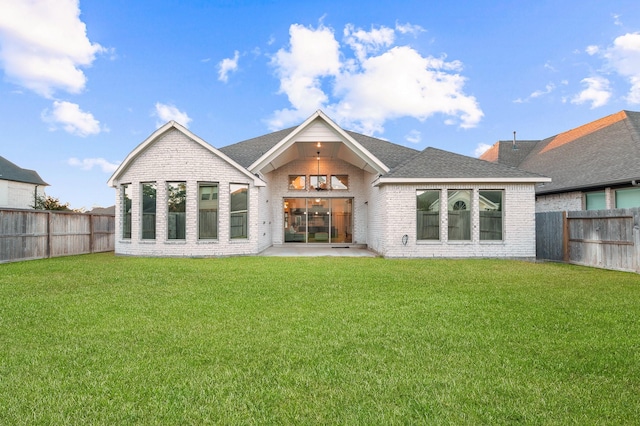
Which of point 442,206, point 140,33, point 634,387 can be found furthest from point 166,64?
point 634,387

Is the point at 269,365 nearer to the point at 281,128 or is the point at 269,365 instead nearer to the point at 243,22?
the point at 243,22

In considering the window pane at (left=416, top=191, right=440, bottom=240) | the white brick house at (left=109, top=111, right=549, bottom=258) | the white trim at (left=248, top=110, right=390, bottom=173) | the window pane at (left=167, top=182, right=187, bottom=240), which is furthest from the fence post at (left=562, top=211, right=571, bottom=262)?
the window pane at (left=167, top=182, right=187, bottom=240)

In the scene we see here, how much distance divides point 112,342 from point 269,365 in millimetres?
2043

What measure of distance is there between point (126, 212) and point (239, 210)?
4755 mm

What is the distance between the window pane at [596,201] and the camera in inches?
532

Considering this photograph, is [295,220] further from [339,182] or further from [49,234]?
[49,234]

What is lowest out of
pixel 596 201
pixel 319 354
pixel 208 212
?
pixel 319 354

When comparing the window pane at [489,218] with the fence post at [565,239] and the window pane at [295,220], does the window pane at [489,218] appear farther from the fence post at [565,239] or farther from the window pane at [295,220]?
the window pane at [295,220]

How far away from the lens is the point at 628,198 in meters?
12.6

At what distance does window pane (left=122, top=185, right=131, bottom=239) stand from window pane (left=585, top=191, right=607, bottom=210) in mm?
19341

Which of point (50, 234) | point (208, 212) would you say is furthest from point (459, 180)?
point (50, 234)

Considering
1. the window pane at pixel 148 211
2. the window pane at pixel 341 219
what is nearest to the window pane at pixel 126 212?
the window pane at pixel 148 211

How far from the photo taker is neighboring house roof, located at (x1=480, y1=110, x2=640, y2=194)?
1320 cm

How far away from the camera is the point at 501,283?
773 centimetres
